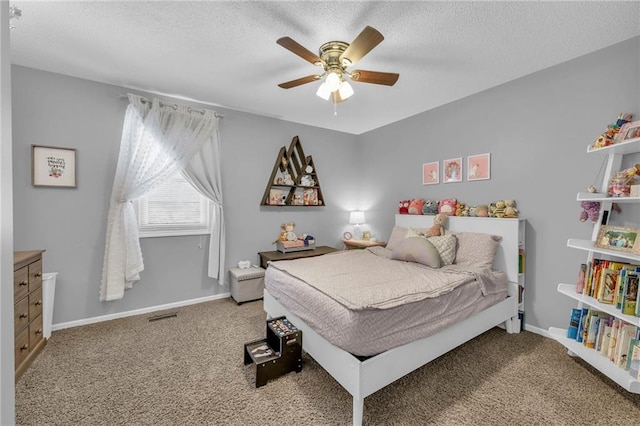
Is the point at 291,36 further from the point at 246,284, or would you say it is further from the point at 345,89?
the point at 246,284

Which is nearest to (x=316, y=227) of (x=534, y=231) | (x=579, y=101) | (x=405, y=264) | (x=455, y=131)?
(x=405, y=264)

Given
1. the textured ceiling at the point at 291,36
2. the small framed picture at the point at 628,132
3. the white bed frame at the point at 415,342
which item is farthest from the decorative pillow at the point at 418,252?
the textured ceiling at the point at 291,36

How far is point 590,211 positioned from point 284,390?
2.75 meters

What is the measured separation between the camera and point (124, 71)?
2639mm

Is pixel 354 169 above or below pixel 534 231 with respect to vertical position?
above

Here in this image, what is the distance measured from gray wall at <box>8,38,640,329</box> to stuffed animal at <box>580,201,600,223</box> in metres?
0.22

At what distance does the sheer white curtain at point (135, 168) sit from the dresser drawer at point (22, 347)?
0.74 metres

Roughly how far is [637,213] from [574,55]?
1431mm

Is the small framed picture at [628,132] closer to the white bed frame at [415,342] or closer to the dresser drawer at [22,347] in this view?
the white bed frame at [415,342]

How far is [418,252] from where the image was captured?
2.77 m

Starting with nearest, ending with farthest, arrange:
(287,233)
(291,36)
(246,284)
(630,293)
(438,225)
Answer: (630,293) → (291,36) → (438,225) → (246,284) → (287,233)

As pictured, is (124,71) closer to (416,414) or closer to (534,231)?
(416,414)

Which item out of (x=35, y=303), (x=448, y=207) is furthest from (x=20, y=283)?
(x=448, y=207)

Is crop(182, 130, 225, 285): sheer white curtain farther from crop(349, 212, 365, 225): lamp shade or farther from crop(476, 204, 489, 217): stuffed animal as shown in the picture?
crop(476, 204, 489, 217): stuffed animal
